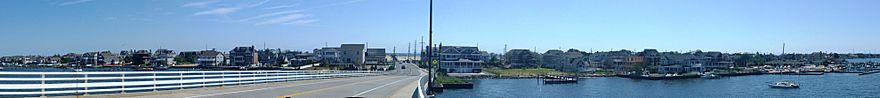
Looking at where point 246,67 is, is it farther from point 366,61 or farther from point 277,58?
point 366,61

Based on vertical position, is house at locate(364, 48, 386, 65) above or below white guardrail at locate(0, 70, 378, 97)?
above

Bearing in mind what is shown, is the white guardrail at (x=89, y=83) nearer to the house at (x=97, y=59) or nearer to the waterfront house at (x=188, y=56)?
the waterfront house at (x=188, y=56)

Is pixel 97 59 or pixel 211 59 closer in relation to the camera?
pixel 211 59

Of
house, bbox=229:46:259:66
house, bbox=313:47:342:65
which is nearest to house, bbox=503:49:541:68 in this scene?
house, bbox=313:47:342:65

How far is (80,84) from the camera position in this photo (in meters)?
12.7

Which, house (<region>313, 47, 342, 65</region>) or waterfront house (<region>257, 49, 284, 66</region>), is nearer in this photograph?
waterfront house (<region>257, 49, 284, 66</region>)

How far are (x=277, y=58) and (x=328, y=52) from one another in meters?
6.97

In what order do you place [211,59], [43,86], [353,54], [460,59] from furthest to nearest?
[353,54], [211,59], [460,59], [43,86]

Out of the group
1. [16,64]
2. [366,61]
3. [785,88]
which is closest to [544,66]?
[366,61]

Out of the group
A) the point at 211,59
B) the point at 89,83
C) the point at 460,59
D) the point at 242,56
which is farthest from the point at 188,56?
the point at 89,83

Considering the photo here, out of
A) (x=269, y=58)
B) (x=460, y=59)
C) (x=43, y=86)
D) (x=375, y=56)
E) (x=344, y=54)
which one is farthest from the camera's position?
(x=375, y=56)

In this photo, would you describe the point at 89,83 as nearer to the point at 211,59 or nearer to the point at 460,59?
the point at 460,59

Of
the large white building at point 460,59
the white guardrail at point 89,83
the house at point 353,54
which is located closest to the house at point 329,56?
the house at point 353,54

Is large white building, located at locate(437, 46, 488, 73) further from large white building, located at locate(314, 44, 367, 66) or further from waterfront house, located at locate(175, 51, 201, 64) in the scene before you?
waterfront house, located at locate(175, 51, 201, 64)
